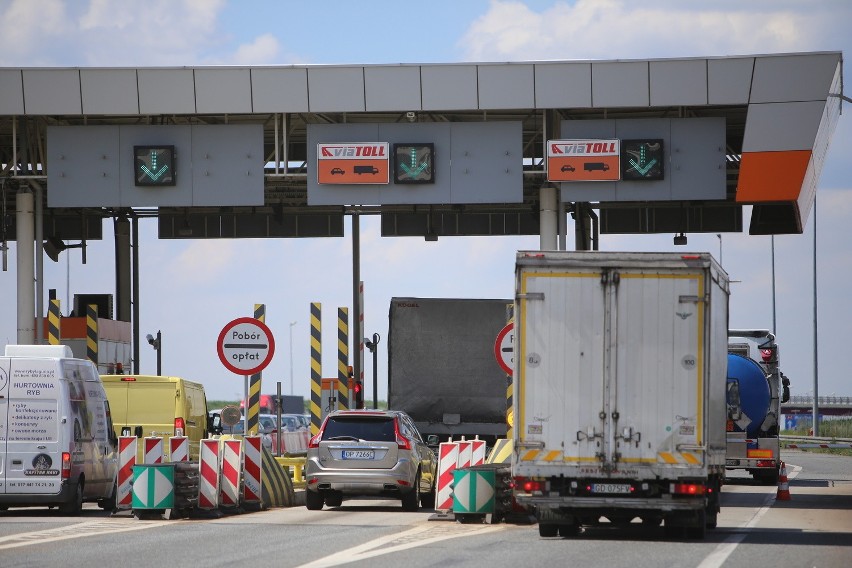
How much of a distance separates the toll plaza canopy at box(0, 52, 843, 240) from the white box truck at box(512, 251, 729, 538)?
47.4 ft

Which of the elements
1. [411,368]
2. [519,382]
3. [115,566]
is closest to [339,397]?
[411,368]

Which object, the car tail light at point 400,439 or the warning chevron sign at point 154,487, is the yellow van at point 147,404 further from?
the warning chevron sign at point 154,487

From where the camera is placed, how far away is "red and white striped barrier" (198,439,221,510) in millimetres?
21344

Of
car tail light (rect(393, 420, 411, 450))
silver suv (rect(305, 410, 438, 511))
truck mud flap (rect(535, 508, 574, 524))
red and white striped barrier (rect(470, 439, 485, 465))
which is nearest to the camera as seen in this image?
truck mud flap (rect(535, 508, 574, 524))

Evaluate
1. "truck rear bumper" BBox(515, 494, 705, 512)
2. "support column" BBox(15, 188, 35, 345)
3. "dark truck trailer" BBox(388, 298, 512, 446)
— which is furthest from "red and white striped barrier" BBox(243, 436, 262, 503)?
"support column" BBox(15, 188, 35, 345)

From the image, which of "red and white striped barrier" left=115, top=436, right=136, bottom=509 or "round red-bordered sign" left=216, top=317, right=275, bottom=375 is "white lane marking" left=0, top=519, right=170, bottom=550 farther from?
"round red-bordered sign" left=216, top=317, right=275, bottom=375

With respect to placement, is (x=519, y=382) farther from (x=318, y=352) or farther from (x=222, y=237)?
(x=222, y=237)

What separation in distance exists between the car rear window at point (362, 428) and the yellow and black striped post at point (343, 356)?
764 cm

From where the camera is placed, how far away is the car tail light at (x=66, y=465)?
20906mm

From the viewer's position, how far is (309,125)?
32.8 metres

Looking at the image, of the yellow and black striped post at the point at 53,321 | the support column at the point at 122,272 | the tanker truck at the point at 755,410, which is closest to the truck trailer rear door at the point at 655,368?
the tanker truck at the point at 755,410

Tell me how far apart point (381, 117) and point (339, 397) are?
6.16 m

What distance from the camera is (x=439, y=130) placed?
106 ft

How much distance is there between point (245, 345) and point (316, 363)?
6710 mm
